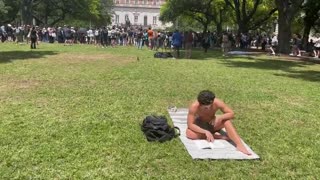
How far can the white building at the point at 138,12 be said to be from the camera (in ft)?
420

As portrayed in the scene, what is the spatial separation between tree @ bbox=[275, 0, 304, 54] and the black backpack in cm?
2486

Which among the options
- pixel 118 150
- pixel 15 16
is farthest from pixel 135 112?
pixel 15 16

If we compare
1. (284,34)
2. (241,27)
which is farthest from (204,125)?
(241,27)

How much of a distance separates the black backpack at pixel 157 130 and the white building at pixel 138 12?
12137 centimetres

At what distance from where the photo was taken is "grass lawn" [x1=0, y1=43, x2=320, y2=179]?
5.73 metres

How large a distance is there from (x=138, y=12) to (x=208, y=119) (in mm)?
124390

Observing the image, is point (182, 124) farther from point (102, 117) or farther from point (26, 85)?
point (26, 85)

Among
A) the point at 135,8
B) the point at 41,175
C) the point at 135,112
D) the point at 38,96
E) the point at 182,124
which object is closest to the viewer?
the point at 41,175

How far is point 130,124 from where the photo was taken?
26.1 ft

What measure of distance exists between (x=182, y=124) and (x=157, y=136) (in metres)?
1.13

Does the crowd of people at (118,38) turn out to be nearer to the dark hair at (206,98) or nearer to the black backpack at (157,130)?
the black backpack at (157,130)

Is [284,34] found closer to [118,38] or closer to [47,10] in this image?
[118,38]

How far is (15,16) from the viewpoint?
62875 millimetres

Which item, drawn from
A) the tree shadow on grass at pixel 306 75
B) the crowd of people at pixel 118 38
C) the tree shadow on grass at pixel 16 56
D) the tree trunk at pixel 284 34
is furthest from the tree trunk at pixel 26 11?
the tree shadow on grass at pixel 306 75
